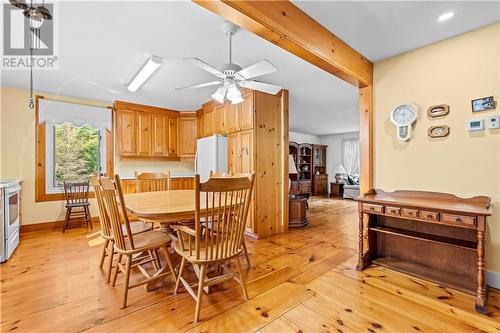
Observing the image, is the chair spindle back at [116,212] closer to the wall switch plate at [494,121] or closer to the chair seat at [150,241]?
the chair seat at [150,241]

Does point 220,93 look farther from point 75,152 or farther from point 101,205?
point 75,152

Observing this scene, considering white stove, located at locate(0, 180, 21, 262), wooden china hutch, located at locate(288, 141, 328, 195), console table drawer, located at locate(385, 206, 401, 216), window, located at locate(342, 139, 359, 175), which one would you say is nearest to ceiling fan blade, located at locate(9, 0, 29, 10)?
white stove, located at locate(0, 180, 21, 262)

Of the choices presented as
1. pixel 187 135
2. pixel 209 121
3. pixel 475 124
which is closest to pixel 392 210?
pixel 475 124

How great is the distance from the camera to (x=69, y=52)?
8.27 feet

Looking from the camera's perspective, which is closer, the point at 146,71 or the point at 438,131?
the point at 438,131

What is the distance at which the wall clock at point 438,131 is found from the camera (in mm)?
2275

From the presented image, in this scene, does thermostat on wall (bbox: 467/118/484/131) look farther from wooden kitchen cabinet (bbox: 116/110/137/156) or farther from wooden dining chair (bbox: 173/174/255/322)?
wooden kitchen cabinet (bbox: 116/110/137/156)

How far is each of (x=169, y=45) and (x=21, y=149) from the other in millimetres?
3398

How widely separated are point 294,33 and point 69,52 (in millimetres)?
2447

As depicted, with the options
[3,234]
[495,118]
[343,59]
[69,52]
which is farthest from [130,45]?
[495,118]

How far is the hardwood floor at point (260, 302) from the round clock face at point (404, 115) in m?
1.60

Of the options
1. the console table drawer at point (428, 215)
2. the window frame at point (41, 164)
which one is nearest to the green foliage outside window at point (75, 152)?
the window frame at point (41, 164)

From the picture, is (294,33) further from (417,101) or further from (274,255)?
(274,255)

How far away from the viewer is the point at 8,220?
2742mm
